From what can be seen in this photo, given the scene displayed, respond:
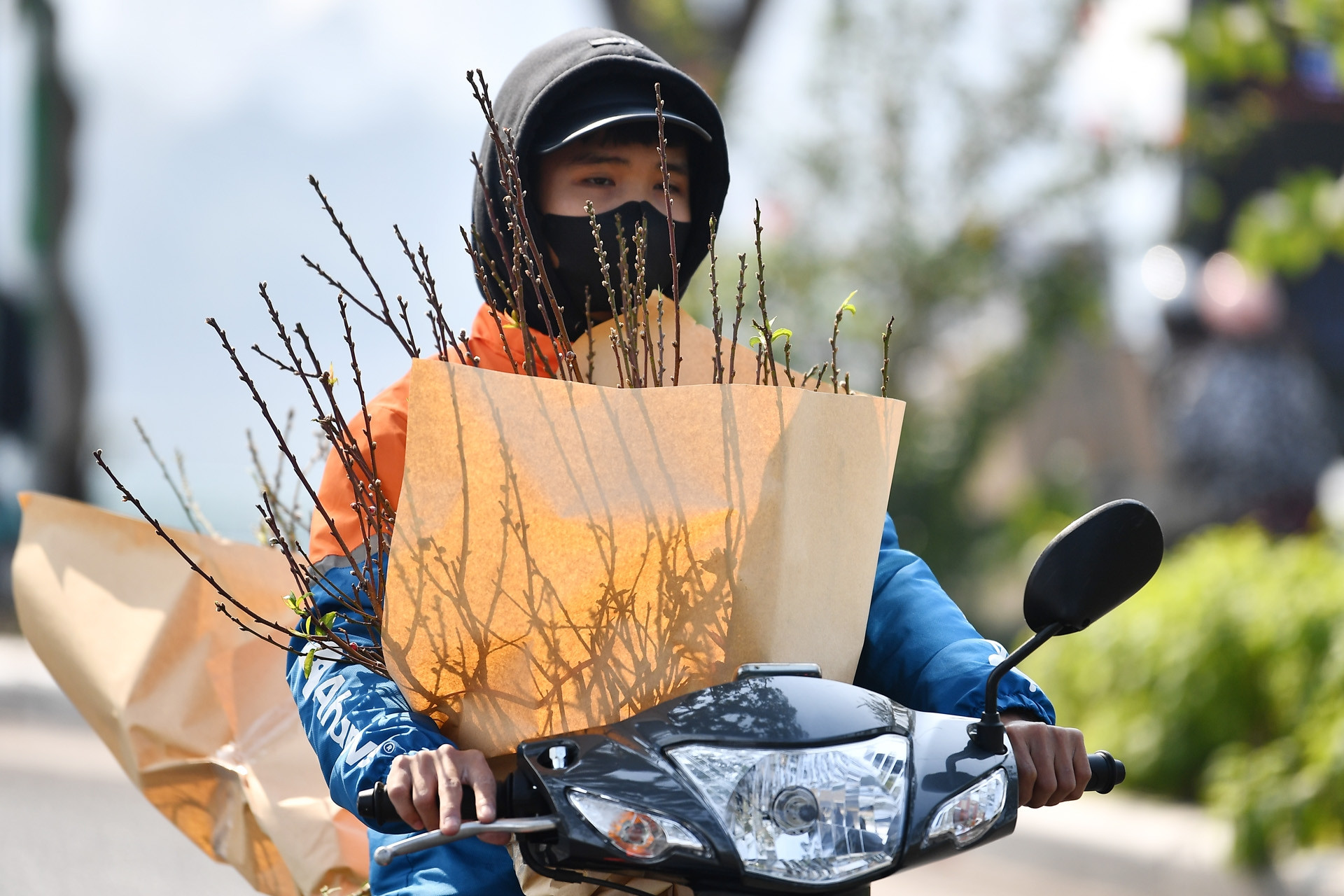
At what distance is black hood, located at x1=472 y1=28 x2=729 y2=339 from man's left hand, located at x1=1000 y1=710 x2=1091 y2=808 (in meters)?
0.82

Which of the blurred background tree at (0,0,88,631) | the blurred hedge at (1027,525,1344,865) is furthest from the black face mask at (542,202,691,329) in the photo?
the blurred background tree at (0,0,88,631)

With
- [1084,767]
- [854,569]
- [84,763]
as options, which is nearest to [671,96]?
[854,569]

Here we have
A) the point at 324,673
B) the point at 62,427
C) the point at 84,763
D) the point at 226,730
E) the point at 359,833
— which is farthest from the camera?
the point at 62,427

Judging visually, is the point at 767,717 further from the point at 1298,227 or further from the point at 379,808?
the point at 1298,227

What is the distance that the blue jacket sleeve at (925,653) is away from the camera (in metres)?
1.64

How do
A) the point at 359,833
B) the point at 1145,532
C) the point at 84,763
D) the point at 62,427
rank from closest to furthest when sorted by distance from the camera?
the point at 1145,532 < the point at 359,833 < the point at 84,763 < the point at 62,427

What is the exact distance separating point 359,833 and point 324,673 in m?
0.45

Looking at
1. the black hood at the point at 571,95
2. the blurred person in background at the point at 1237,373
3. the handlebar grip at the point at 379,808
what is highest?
A: the blurred person in background at the point at 1237,373

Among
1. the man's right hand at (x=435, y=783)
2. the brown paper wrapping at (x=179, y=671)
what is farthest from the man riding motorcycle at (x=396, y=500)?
the brown paper wrapping at (x=179, y=671)

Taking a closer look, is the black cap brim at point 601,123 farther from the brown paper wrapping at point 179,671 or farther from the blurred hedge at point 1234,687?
the blurred hedge at point 1234,687

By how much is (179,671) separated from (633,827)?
3.70 ft

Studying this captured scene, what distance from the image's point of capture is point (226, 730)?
2.14 meters

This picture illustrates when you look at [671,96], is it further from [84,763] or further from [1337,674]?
[84,763]

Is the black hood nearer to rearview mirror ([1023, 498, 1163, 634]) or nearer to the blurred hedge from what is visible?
rearview mirror ([1023, 498, 1163, 634])
